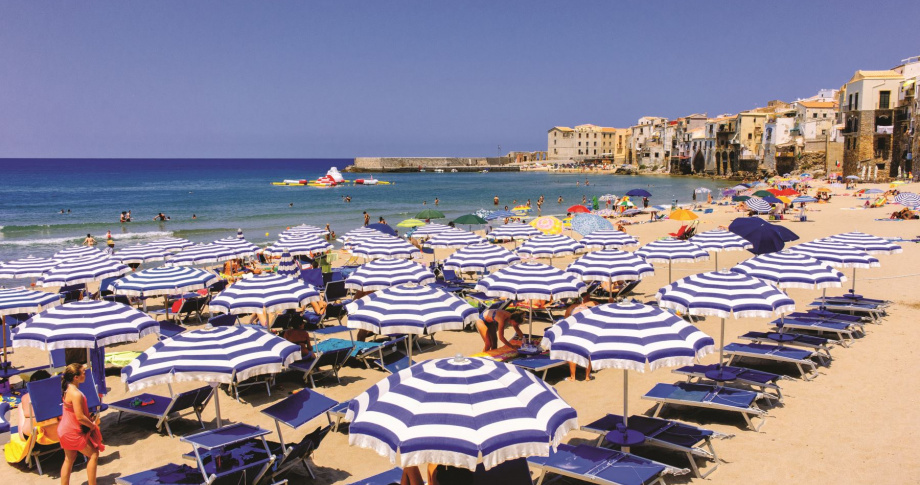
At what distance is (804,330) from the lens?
10.6 m

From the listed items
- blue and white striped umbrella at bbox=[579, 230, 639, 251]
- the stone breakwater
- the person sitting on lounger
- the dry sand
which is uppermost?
the stone breakwater

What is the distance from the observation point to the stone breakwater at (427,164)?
14525 cm

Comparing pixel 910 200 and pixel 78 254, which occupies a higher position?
pixel 78 254

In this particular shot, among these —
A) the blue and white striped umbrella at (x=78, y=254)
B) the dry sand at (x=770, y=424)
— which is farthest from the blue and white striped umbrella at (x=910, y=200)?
the blue and white striped umbrella at (x=78, y=254)

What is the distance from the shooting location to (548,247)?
13.1 meters

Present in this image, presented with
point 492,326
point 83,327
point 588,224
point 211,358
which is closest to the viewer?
point 211,358

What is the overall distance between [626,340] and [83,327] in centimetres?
631

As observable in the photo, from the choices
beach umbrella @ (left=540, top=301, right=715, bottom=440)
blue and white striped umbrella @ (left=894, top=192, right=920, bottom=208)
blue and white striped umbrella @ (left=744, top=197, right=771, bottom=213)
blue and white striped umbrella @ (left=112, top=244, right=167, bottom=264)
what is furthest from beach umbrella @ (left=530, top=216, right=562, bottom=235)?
blue and white striped umbrella @ (left=894, top=192, right=920, bottom=208)

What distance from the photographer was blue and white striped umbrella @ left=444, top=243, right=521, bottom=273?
11.6 m

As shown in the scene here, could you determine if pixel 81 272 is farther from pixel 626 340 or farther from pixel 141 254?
pixel 626 340

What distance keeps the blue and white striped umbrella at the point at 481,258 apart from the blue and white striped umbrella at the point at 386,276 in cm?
105

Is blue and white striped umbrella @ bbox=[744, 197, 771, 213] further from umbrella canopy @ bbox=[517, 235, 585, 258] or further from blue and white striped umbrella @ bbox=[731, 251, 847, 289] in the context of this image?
blue and white striped umbrella @ bbox=[731, 251, 847, 289]

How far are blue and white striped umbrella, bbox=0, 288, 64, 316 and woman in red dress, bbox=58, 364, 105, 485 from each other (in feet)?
14.3

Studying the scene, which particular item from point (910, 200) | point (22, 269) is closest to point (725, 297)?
point (22, 269)
